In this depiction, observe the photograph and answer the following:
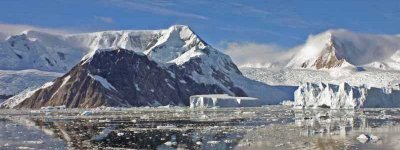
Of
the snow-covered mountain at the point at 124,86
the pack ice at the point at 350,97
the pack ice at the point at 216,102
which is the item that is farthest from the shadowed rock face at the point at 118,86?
the pack ice at the point at 350,97

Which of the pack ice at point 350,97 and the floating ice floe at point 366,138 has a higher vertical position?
the pack ice at point 350,97

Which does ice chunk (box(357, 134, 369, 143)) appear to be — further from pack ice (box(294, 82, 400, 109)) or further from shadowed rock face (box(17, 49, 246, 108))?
shadowed rock face (box(17, 49, 246, 108))

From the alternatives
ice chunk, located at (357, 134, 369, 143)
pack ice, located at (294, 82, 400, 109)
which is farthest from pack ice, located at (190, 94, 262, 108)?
ice chunk, located at (357, 134, 369, 143)

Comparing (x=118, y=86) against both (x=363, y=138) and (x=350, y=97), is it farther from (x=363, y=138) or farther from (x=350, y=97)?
(x=363, y=138)

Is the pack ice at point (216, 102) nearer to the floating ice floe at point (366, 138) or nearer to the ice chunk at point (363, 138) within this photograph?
the floating ice floe at point (366, 138)

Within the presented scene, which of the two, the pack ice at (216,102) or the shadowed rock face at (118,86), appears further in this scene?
the shadowed rock face at (118,86)
